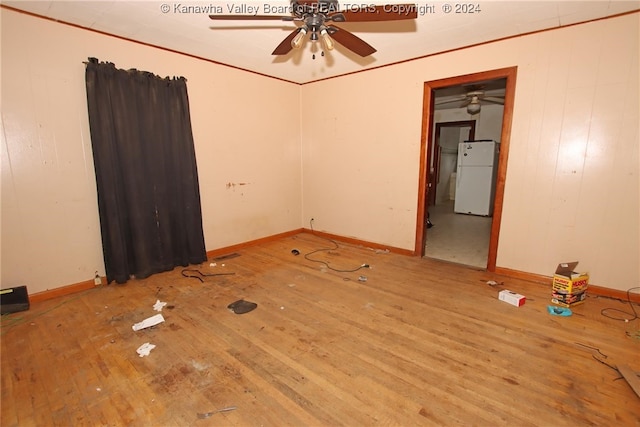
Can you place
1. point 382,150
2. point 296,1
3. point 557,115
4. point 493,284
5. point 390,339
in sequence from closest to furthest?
point 296,1, point 390,339, point 557,115, point 493,284, point 382,150

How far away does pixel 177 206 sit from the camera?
139 inches

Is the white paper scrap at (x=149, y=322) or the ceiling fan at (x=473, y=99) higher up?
the ceiling fan at (x=473, y=99)

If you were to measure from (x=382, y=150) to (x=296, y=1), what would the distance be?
272cm

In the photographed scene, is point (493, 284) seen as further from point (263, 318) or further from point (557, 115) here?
point (263, 318)

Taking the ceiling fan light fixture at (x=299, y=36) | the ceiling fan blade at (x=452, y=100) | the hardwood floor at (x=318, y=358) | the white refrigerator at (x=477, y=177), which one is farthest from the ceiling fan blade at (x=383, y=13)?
the white refrigerator at (x=477, y=177)

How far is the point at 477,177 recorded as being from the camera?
6.93m

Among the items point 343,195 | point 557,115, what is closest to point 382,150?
point 343,195

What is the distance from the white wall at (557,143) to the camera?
269cm

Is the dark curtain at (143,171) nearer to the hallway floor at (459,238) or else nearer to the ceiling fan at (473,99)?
the hallway floor at (459,238)

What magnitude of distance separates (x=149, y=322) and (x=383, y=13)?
2.86 meters

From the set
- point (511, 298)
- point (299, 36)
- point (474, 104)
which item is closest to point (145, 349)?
point (299, 36)

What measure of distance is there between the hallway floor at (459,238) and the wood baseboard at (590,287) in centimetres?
29

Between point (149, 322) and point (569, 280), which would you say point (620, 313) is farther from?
point (149, 322)

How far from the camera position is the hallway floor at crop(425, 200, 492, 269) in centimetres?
406
